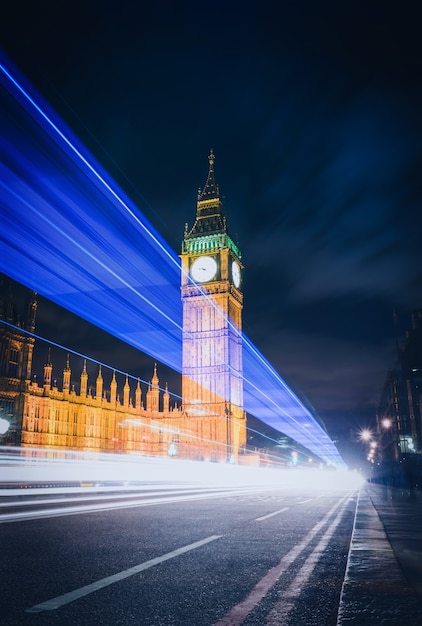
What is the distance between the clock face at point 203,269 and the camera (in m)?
100

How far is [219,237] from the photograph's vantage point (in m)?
104

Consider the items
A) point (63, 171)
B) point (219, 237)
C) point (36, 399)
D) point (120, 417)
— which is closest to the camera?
point (63, 171)

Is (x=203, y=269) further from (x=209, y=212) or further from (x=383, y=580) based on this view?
(x=383, y=580)

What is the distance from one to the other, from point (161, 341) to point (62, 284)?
123 ft

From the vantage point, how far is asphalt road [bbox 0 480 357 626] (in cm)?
377

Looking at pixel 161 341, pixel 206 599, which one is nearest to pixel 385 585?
pixel 206 599

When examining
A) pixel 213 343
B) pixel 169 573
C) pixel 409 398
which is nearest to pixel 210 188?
pixel 213 343

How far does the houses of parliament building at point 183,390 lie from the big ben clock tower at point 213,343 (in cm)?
18

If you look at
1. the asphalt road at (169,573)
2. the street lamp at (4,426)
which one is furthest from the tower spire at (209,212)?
the asphalt road at (169,573)

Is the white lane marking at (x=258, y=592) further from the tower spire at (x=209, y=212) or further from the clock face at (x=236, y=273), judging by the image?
the tower spire at (x=209, y=212)

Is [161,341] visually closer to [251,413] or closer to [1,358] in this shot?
[251,413]

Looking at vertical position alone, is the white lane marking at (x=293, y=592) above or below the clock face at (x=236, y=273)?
below

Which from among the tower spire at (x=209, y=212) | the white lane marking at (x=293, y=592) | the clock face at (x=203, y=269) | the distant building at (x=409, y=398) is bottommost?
the white lane marking at (x=293, y=592)

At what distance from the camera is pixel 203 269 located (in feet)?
332
